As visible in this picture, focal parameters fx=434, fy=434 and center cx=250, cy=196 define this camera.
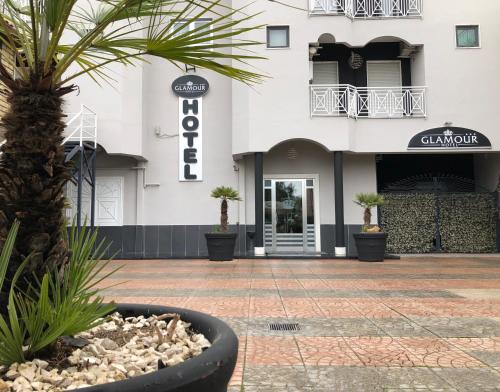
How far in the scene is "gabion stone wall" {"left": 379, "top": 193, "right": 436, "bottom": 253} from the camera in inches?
590

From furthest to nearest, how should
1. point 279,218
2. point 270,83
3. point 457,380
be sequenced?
1. point 279,218
2. point 270,83
3. point 457,380

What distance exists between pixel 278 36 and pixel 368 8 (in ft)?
11.6

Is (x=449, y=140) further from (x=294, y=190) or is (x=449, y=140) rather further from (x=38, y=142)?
(x=38, y=142)

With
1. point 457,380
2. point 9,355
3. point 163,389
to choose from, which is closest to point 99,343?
point 9,355

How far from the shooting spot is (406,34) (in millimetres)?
14570

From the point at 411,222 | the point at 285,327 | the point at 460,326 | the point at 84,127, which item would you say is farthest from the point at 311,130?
the point at 285,327

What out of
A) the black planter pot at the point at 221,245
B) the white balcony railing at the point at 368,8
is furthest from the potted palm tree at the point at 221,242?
the white balcony railing at the point at 368,8

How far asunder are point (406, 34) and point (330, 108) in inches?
144

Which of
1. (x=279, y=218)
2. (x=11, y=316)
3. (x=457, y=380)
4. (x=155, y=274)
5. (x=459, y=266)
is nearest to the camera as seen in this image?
(x=11, y=316)

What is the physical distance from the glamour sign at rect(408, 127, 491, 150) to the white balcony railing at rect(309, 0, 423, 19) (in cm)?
408

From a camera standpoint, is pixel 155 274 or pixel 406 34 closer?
pixel 155 274

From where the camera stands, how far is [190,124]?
50.8 ft

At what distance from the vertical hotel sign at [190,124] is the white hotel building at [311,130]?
113 mm

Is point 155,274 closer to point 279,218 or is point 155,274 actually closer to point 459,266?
point 279,218
